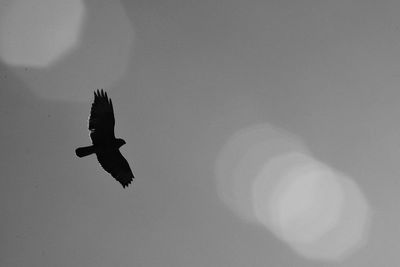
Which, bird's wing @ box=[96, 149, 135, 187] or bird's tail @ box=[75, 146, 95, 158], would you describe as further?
bird's wing @ box=[96, 149, 135, 187]

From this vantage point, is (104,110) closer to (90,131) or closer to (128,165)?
(90,131)

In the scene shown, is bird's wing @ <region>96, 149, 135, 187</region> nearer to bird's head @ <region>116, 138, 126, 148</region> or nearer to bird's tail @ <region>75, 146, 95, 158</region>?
bird's head @ <region>116, 138, 126, 148</region>

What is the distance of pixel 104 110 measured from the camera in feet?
72.1

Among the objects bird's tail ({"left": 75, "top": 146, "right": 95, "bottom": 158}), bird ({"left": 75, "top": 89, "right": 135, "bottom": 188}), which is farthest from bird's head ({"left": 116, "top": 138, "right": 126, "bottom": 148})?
bird's tail ({"left": 75, "top": 146, "right": 95, "bottom": 158})

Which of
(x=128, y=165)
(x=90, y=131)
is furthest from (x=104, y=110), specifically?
(x=128, y=165)

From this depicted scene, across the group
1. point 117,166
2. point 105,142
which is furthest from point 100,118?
point 117,166

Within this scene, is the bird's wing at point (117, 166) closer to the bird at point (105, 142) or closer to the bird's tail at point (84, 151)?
the bird at point (105, 142)

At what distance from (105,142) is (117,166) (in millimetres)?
1203

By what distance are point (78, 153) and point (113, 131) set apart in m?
1.57

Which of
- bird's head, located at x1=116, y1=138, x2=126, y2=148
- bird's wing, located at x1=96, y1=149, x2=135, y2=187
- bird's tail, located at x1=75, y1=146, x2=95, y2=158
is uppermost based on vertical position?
bird's head, located at x1=116, y1=138, x2=126, y2=148

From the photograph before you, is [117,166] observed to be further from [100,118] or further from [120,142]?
[100,118]

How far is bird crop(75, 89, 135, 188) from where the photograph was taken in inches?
865

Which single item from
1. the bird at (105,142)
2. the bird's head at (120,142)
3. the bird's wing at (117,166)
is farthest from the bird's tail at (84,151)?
the bird's head at (120,142)

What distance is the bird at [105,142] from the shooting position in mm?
21969
